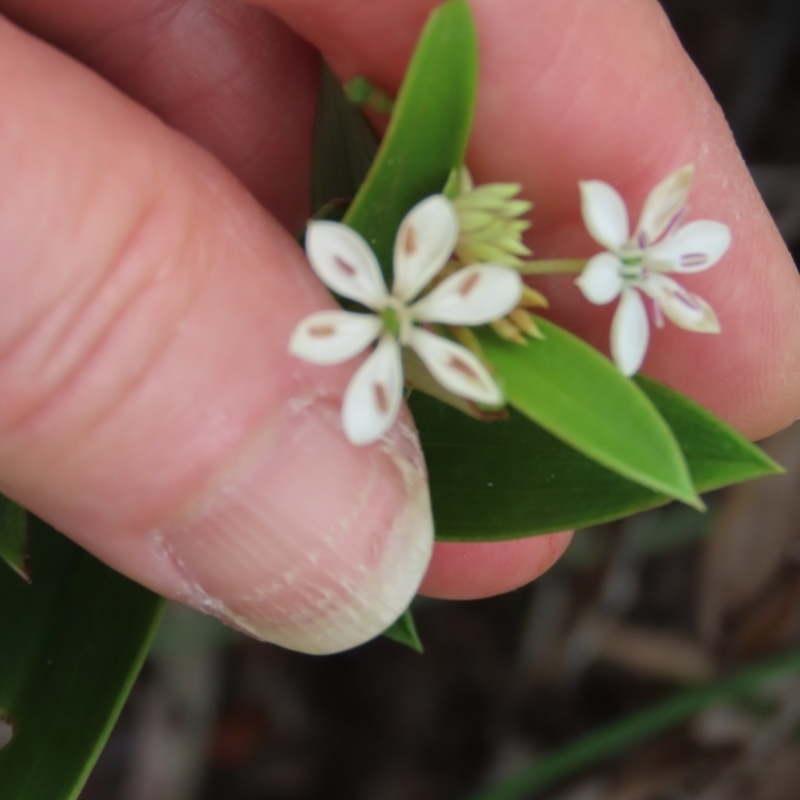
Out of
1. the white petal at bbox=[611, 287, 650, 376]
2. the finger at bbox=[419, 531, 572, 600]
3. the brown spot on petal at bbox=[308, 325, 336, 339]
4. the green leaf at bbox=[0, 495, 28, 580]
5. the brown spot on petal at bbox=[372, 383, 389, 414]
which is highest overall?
the white petal at bbox=[611, 287, 650, 376]

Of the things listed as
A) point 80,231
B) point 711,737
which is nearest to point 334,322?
point 80,231

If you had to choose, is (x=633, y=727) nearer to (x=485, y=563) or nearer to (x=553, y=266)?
(x=485, y=563)

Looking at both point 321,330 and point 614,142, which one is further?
point 614,142

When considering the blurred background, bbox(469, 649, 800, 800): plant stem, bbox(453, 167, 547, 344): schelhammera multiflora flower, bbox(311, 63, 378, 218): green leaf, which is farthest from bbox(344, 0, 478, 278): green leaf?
bbox(469, 649, 800, 800): plant stem

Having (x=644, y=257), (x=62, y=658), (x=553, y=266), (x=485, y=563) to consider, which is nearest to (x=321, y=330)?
(x=553, y=266)

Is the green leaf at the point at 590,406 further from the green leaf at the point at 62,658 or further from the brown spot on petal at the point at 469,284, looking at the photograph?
the green leaf at the point at 62,658

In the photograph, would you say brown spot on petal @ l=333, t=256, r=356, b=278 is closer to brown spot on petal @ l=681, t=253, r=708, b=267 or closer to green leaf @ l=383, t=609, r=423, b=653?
brown spot on petal @ l=681, t=253, r=708, b=267

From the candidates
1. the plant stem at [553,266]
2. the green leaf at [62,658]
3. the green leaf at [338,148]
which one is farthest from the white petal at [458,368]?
the green leaf at [62,658]

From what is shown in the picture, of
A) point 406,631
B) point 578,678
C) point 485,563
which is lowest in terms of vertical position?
point 578,678
